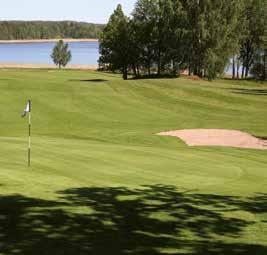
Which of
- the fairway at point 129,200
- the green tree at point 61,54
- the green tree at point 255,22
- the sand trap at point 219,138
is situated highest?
the green tree at point 255,22

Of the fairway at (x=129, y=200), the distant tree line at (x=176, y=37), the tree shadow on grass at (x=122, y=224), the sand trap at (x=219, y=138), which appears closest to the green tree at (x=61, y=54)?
the distant tree line at (x=176, y=37)

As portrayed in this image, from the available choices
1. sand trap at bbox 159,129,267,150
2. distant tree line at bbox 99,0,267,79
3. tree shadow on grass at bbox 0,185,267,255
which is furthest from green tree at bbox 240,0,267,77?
tree shadow on grass at bbox 0,185,267,255

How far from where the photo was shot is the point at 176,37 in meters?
67.6

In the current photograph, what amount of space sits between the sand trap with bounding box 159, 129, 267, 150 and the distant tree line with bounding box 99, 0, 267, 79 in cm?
3699

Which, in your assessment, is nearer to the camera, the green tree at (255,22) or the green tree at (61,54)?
the green tree at (255,22)

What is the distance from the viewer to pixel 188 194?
12.6 meters

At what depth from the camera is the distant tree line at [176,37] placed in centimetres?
6819

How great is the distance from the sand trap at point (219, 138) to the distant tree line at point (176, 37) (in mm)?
36985

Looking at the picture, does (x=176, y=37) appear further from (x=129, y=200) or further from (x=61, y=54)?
(x=61, y=54)

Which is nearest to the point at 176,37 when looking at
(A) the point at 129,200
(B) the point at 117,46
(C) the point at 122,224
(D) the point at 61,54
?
(B) the point at 117,46

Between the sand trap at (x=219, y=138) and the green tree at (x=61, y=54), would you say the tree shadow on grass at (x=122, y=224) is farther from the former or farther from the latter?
the green tree at (x=61, y=54)

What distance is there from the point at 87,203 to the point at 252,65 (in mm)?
88498

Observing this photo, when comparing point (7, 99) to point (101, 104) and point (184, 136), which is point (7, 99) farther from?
point (184, 136)

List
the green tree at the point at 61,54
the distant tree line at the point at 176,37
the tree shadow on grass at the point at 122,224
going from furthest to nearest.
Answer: the green tree at the point at 61,54 < the distant tree line at the point at 176,37 < the tree shadow on grass at the point at 122,224
